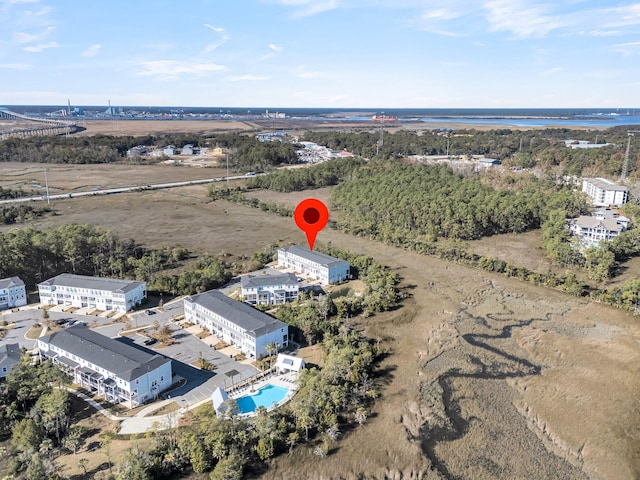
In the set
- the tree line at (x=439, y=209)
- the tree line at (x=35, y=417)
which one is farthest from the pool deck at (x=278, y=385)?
the tree line at (x=439, y=209)

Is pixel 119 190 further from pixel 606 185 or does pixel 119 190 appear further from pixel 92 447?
pixel 606 185

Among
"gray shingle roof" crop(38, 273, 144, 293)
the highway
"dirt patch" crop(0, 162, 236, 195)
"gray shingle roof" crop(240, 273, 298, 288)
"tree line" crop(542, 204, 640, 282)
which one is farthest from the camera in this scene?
"dirt patch" crop(0, 162, 236, 195)

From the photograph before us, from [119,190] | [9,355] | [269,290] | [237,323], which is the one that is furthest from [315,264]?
[119,190]

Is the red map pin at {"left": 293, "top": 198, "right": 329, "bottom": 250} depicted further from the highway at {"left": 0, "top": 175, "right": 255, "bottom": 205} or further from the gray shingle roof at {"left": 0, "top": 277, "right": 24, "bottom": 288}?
the highway at {"left": 0, "top": 175, "right": 255, "bottom": 205}

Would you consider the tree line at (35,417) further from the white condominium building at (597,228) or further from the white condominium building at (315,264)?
the white condominium building at (597,228)

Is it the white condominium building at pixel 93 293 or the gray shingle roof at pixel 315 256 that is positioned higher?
the gray shingle roof at pixel 315 256

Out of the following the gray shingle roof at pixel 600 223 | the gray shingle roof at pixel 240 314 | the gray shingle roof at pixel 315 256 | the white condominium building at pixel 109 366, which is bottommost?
the white condominium building at pixel 109 366

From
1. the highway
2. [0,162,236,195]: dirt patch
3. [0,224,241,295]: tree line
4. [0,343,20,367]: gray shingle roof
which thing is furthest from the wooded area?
[0,343,20,367]: gray shingle roof
